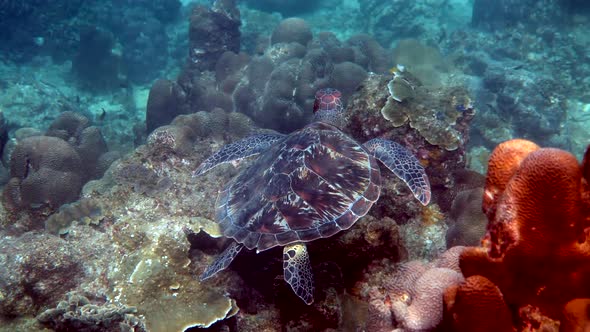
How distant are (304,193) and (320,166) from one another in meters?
0.45

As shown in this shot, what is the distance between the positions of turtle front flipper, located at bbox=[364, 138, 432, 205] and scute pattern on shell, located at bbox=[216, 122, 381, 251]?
20 cm

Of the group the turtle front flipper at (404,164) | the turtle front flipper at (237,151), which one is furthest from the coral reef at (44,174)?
the turtle front flipper at (404,164)

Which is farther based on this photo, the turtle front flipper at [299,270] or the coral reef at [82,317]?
the turtle front flipper at [299,270]

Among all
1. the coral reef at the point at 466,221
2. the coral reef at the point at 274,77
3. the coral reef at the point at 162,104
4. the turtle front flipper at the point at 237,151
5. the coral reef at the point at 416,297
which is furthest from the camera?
the coral reef at the point at 162,104

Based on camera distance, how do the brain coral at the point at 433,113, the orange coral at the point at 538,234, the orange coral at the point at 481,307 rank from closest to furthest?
1. the orange coral at the point at 538,234
2. the orange coral at the point at 481,307
3. the brain coral at the point at 433,113

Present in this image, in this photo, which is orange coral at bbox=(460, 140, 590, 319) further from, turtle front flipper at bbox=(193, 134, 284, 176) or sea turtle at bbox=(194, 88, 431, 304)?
turtle front flipper at bbox=(193, 134, 284, 176)

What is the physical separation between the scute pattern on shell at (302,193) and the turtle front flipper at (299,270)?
0.11 m

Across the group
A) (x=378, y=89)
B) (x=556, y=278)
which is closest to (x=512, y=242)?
(x=556, y=278)

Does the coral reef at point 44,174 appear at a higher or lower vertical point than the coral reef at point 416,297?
lower

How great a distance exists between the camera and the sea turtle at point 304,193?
144 inches

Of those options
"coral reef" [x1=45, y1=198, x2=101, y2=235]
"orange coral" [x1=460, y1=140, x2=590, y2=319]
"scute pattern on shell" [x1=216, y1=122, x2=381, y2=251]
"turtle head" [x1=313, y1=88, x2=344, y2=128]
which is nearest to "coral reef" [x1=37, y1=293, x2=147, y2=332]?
"scute pattern on shell" [x1=216, y1=122, x2=381, y2=251]

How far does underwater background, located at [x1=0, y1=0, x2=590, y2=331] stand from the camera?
192cm

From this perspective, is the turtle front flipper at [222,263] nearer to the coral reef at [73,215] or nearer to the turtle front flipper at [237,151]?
the turtle front flipper at [237,151]

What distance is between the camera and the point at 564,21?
14.4 metres
